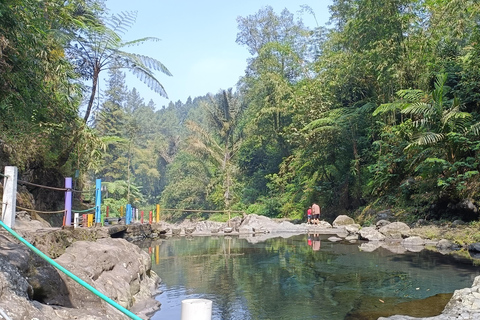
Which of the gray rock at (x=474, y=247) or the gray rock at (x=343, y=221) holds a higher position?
the gray rock at (x=343, y=221)

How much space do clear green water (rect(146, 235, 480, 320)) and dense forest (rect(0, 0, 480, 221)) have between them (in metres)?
3.79

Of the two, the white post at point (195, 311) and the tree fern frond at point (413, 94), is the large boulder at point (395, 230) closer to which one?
the tree fern frond at point (413, 94)

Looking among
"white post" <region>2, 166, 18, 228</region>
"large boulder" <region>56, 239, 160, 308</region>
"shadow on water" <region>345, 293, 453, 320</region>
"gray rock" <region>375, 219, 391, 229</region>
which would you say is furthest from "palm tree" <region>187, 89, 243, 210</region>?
"white post" <region>2, 166, 18, 228</region>

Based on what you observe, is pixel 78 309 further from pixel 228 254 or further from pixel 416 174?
pixel 416 174

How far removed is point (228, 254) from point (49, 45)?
22.4 ft

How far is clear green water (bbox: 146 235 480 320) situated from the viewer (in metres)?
5.46

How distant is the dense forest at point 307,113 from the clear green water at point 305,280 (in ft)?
12.4

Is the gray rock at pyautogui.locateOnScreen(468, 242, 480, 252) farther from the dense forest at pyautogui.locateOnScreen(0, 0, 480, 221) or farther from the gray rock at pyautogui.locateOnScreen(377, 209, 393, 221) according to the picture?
the gray rock at pyautogui.locateOnScreen(377, 209, 393, 221)

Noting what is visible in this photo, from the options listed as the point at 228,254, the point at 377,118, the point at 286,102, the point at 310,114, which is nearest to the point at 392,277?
the point at 228,254

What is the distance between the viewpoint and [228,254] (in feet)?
36.1

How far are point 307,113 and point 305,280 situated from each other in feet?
48.9

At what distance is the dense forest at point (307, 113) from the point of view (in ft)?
29.6

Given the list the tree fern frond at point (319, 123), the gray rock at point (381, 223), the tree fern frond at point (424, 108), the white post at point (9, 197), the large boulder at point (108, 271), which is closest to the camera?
the white post at point (9, 197)

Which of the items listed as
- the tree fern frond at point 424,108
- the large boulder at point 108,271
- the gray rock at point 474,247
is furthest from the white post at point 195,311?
the tree fern frond at point 424,108
